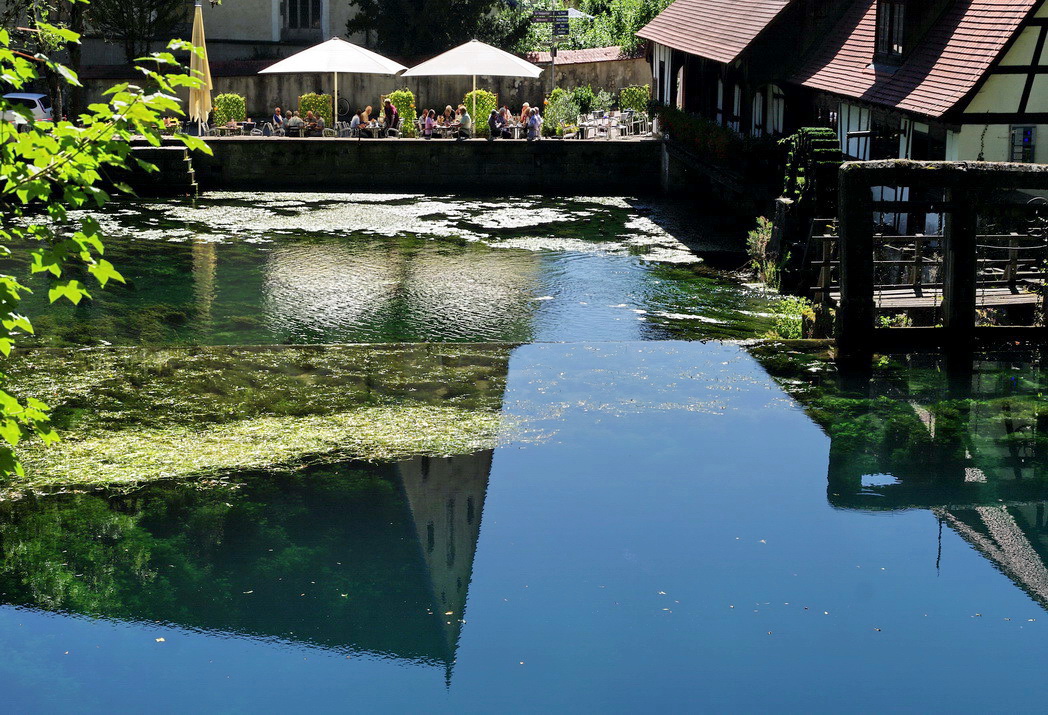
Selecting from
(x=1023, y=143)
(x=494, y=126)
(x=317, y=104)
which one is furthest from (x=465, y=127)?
(x=1023, y=143)

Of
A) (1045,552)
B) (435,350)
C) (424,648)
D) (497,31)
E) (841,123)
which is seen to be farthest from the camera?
(497,31)

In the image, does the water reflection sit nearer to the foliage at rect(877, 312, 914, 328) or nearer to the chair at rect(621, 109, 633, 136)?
the foliage at rect(877, 312, 914, 328)

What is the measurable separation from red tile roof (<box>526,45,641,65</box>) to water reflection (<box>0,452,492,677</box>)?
3199 cm

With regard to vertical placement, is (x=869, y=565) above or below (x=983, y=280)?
below

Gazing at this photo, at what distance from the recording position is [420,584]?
825 centimetres

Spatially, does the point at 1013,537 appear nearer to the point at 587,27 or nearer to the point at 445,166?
the point at 445,166

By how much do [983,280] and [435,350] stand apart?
7.04 m

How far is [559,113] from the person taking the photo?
33469 mm

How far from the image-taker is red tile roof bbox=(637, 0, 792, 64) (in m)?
27.3

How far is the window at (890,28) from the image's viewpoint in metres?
21.2

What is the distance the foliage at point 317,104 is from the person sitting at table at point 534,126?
7964 millimetres

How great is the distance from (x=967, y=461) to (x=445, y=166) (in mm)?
21579

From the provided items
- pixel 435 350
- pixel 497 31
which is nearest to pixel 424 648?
pixel 435 350

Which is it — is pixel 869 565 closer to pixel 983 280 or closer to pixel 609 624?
pixel 609 624
